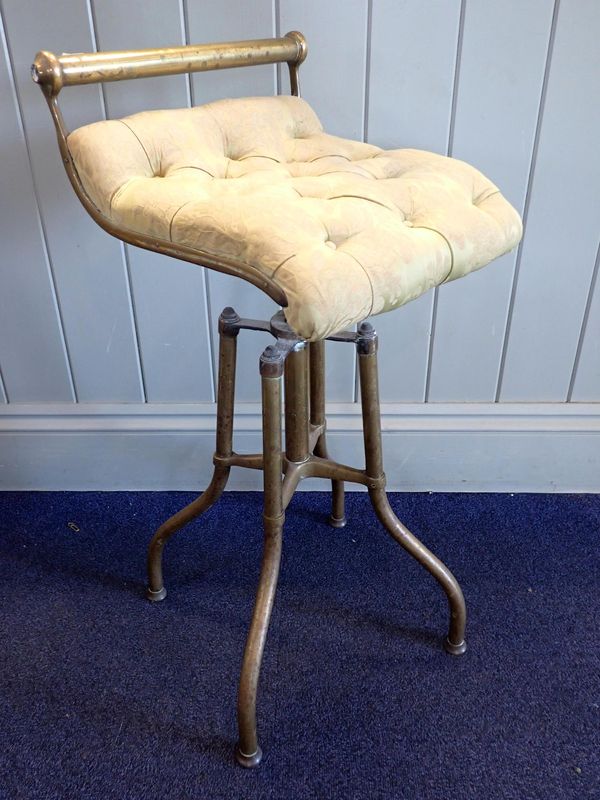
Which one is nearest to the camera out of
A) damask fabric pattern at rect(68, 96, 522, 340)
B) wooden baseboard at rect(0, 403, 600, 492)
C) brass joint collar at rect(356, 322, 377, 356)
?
damask fabric pattern at rect(68, 96, 522, 340)

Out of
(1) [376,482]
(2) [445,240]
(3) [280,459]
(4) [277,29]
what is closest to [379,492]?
(1) [376,482]

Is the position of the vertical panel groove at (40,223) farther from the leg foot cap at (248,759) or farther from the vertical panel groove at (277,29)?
the leg foot cap at (248,759)

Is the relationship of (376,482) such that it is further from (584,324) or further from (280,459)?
(584,324)

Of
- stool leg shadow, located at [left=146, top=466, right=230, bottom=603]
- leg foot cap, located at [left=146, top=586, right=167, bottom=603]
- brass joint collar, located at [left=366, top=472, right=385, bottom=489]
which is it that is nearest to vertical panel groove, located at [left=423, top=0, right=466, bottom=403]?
brass joint collar, located at [left=366, top=472, right=385, bottom=489]

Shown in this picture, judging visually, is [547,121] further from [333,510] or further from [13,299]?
[13,299]

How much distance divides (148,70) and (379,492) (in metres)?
0.60

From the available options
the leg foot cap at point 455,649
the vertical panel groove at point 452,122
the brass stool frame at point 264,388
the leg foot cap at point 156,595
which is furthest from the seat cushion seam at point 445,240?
the leg foot cap at point 156,595

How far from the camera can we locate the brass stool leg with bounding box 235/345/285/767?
2.71ft

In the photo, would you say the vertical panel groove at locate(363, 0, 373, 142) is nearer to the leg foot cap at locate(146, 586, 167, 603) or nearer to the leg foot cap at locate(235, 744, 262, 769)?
the leg foot cap at locate(146, 586, 167, 603)

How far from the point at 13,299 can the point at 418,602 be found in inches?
33.7

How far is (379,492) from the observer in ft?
3.14

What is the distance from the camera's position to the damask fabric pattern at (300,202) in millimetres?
619

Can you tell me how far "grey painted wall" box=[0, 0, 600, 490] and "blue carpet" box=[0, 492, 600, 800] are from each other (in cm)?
14

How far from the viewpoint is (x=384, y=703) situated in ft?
3.09
